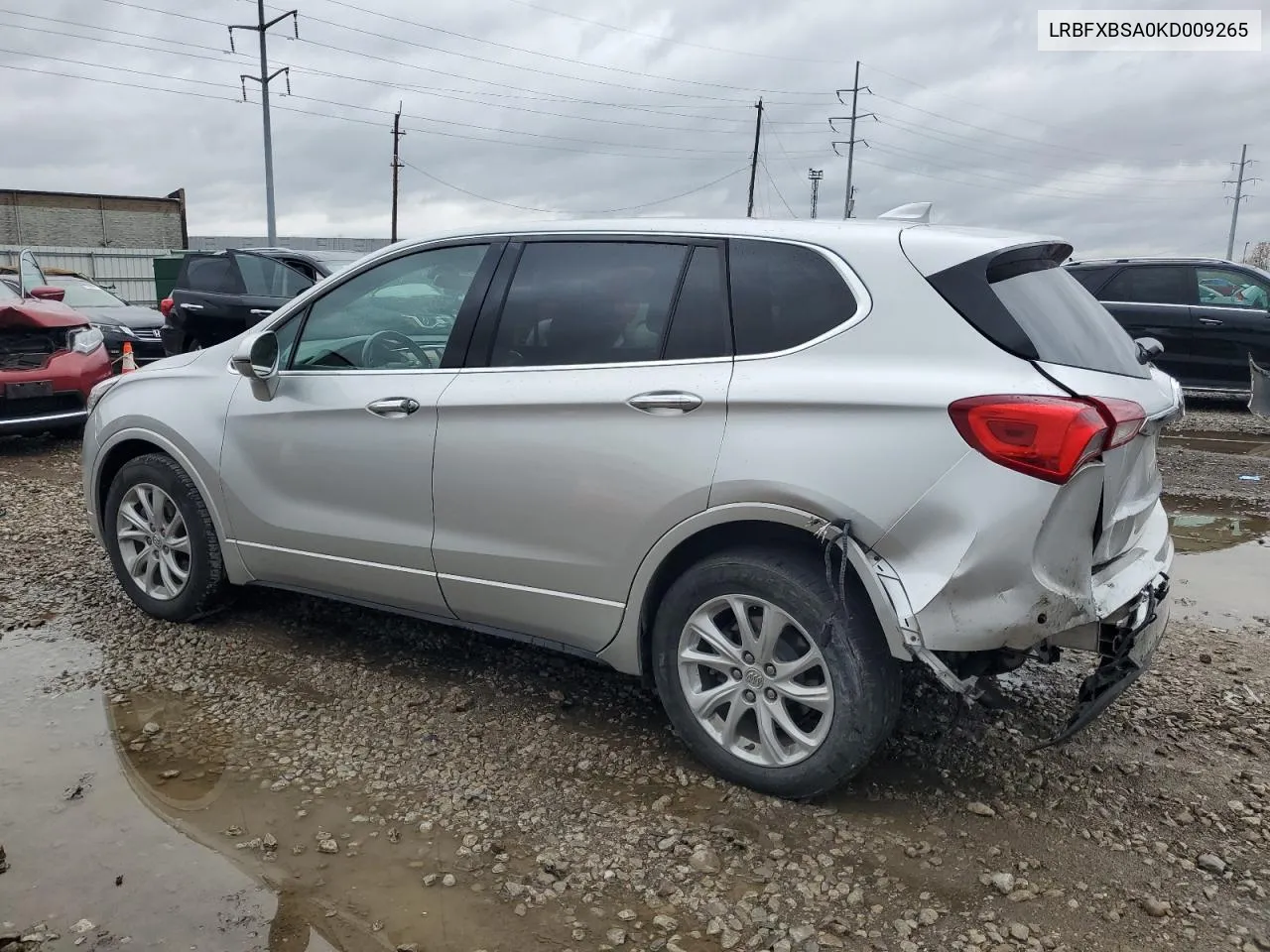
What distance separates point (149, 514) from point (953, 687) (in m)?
3.51

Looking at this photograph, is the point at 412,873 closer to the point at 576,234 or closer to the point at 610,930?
the point at 610,930

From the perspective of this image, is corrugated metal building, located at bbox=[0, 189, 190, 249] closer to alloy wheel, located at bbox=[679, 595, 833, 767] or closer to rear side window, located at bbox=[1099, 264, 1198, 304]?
rear side window, located at bbox=[1099, 264, 1198, 304]

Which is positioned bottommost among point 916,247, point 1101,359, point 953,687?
point 953,687

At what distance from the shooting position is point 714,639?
3078 mm

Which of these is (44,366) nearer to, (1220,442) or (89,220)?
(1220,442)

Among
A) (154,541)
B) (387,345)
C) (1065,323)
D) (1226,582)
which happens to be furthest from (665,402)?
(1226,582)

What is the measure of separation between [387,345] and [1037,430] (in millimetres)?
2425

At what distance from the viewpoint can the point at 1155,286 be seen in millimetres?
11156

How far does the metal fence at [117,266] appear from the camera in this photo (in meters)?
29.9

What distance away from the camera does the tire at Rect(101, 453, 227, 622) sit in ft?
14.2

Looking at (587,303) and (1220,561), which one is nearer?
(587,303)

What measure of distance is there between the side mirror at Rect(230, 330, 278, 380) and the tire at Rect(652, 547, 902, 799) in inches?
77.4

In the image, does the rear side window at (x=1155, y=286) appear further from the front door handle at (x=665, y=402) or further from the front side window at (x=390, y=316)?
the front door handle at (x=665, y=402)

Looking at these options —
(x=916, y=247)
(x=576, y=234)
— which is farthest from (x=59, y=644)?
(x=916, y=247)
